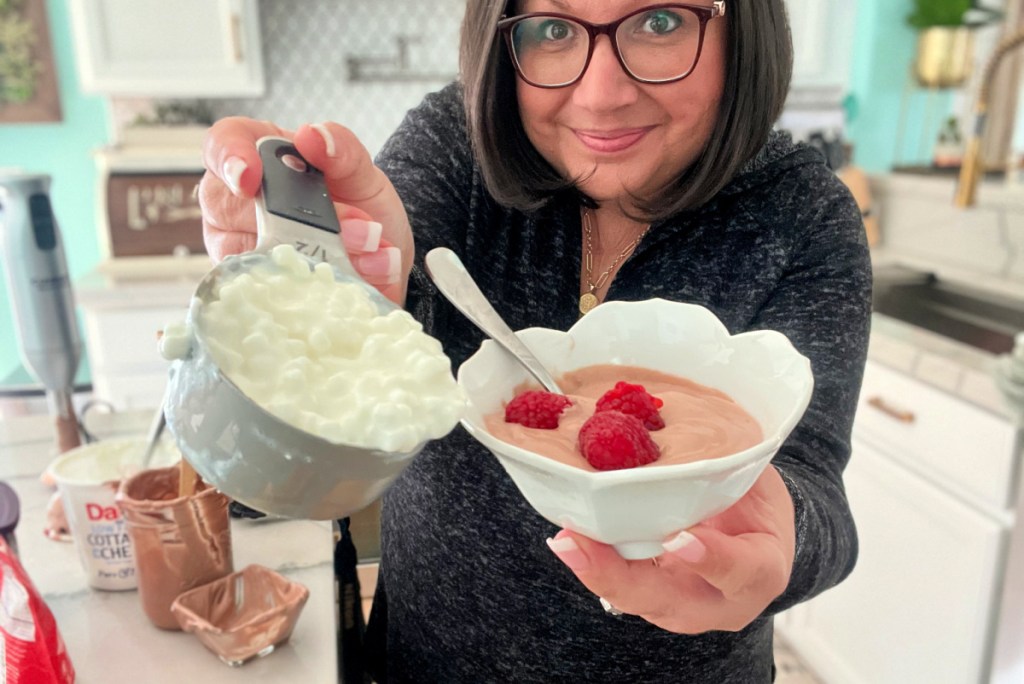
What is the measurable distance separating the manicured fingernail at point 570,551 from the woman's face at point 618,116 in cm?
43

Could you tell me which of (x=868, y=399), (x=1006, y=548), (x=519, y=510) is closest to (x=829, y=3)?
(x=868, y=399)

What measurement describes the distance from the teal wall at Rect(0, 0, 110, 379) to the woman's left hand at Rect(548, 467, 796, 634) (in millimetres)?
2905

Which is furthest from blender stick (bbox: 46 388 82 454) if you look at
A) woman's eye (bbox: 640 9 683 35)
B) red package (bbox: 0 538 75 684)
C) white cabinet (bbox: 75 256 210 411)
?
white cabinet (bbox: 75 256 210 411)

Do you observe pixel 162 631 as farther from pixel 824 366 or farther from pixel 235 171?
pixel 824 366

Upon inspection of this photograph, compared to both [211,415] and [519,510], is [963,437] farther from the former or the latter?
[211,415]

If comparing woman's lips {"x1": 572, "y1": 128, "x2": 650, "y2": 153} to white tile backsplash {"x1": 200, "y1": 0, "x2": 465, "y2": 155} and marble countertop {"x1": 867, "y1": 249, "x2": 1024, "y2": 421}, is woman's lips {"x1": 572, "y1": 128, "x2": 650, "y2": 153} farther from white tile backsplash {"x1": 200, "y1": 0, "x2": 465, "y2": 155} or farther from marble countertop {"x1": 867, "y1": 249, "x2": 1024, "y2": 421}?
white tile backsplash {"x1": 200, "y1": 0, "x2": 465, "y2": 155}

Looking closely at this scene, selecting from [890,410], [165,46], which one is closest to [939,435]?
[890,410]

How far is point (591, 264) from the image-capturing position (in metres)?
0.90

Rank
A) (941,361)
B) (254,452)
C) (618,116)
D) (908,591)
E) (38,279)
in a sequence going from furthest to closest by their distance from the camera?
(908,591) → (941,361) → (38,279) → (618,116) → (254,452)

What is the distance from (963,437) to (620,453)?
4.80 feet

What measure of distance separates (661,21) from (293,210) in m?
0.41

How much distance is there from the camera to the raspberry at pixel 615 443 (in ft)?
1.59

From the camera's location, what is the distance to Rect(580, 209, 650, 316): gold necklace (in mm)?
870

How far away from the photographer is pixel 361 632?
1.07m
